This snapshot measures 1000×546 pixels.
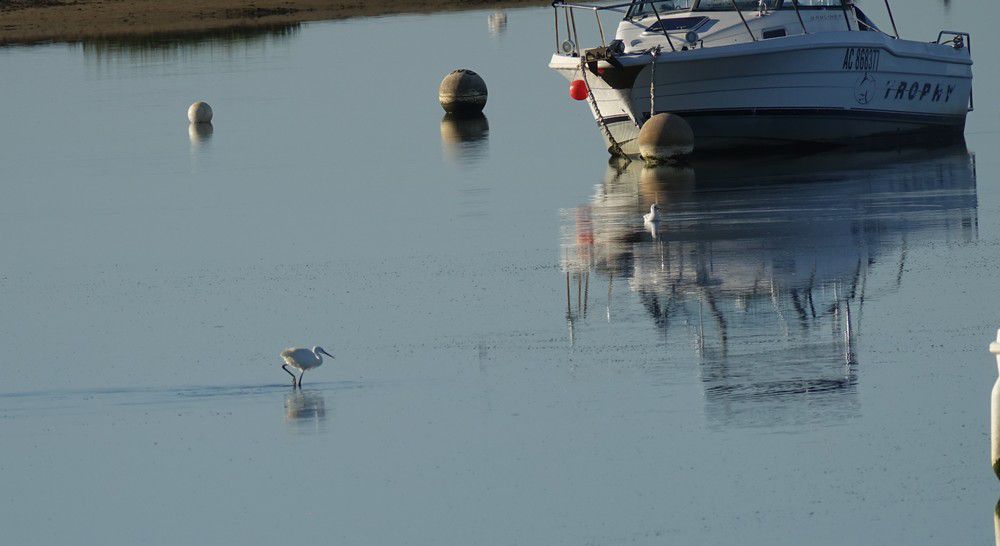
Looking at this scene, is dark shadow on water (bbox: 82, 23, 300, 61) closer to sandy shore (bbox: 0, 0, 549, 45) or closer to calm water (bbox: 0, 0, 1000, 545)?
sandy shore (bbox: 0, 0, 549, 45)

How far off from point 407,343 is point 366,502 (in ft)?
13.0

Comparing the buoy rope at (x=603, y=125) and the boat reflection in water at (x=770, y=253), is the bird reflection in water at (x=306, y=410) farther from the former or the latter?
the buoy rope at (x=603, y=125)

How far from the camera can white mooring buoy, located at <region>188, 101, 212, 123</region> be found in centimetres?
3512

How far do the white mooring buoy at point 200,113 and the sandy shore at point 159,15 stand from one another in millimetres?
29049

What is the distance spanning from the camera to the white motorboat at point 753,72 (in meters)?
25.2

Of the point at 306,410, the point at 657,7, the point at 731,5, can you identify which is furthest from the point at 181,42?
the point at 306,410

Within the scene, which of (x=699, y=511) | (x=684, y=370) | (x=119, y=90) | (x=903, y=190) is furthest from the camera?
(x=119, y=90)

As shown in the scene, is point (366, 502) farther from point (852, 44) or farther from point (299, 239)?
point (852, 44)

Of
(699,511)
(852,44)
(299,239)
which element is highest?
(852,44)

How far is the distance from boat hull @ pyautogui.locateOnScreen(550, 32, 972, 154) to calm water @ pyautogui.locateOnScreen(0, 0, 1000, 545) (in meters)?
0.74

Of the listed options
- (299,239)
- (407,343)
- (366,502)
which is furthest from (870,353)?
(299,239)

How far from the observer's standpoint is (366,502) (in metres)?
10.3

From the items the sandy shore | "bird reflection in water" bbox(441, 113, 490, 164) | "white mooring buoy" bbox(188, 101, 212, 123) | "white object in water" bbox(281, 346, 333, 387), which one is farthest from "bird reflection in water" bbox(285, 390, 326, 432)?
the sandy shore

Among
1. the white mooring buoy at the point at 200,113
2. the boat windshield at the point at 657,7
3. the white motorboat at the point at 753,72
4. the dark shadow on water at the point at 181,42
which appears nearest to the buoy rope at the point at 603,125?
the white motorboat at the point at 753,72
